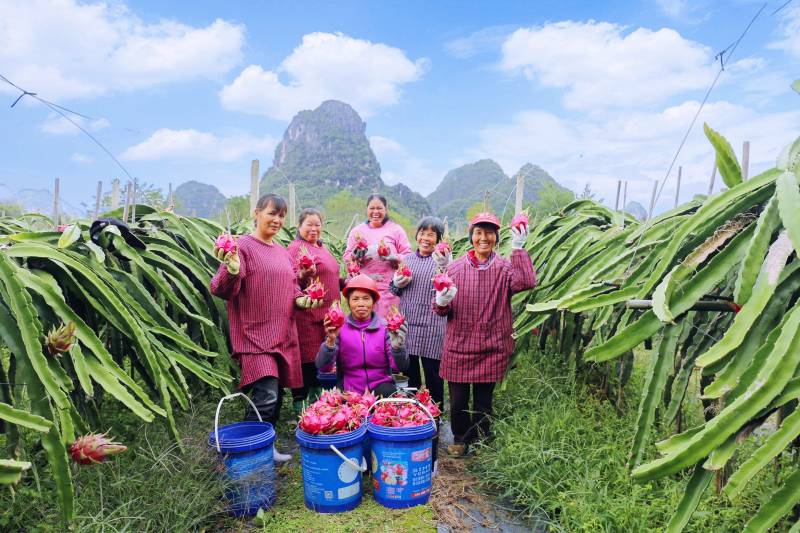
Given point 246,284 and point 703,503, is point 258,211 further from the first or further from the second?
point 703,503

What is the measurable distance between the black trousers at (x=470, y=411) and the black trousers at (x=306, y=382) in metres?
0.99

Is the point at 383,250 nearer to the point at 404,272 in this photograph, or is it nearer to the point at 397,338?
the point at 404,272

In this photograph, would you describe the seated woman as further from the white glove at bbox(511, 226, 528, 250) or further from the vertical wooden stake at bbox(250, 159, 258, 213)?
the vertical wooden stake at bbox(250, 159, 258, 213)

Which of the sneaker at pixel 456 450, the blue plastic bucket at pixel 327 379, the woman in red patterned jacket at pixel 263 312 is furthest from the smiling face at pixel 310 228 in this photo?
the sneaker at pixel 456 450

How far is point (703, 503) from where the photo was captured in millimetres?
2504

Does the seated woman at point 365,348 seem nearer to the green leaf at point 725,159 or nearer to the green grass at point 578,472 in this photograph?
the green grass at point 578,472

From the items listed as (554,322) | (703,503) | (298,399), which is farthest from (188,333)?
(703,503)

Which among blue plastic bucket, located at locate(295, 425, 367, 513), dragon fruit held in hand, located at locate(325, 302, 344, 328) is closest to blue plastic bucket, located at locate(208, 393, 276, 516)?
blue plastic bucket, located at locate(295, 425, 367, 513)

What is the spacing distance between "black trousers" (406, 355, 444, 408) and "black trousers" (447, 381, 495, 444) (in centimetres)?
16

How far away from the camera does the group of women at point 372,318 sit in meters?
2.98

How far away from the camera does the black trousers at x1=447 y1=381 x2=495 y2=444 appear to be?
3.35m

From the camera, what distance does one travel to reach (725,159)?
2.24 metres

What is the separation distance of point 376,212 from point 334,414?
183 centimetres

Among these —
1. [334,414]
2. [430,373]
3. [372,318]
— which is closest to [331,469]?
[334,414]
